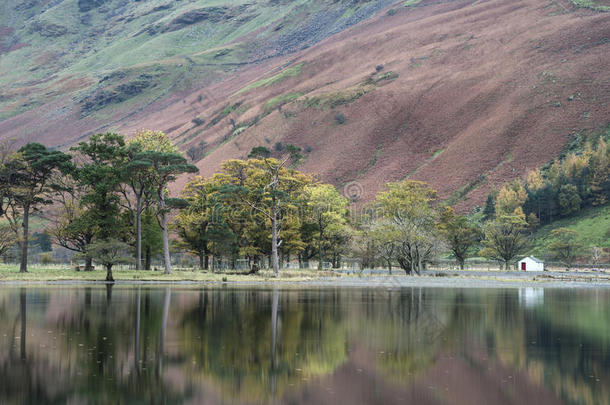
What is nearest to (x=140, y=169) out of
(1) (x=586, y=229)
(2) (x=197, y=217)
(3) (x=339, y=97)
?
(2) (x=197, y=217)

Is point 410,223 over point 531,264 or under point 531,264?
over

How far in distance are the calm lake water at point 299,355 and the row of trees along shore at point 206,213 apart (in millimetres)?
27648

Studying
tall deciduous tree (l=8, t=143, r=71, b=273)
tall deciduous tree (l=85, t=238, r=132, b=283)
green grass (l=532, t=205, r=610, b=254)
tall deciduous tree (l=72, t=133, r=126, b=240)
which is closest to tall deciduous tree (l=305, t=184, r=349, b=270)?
tall deciduous tree (l=72, t=133, r=126, b=240)

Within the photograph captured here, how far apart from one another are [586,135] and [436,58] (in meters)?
68.2

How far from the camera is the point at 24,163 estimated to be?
2101 inches

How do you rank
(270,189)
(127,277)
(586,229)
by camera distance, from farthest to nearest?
(586,229) → (270,189) → (127,277)

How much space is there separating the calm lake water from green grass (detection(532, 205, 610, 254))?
238 feet

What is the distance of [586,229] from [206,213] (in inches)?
2581

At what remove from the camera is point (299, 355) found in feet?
52.2

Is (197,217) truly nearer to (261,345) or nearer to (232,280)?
(232,280)

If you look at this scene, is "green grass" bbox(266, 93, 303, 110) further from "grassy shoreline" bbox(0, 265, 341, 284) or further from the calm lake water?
the calm lake water

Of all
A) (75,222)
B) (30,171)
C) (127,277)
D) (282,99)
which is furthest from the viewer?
(282,99)

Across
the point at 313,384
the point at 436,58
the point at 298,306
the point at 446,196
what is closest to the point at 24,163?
the point at 298,306

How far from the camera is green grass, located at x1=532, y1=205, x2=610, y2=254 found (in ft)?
308
